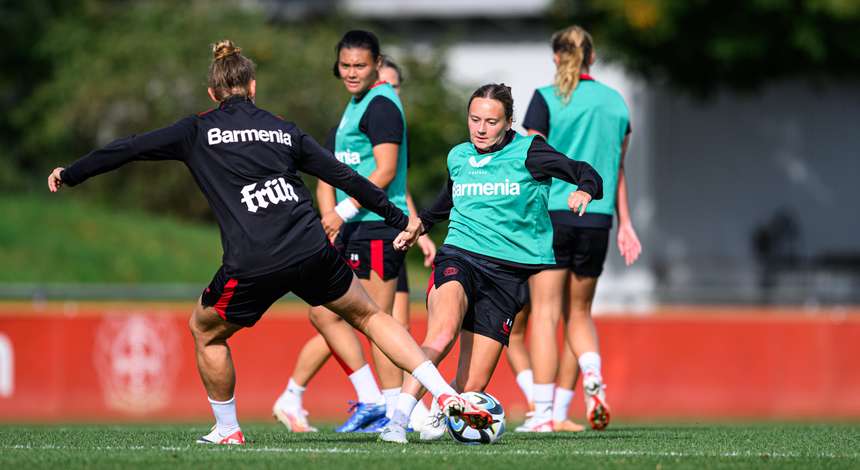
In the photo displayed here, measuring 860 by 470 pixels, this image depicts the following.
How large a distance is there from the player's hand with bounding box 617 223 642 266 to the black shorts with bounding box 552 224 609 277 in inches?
5.0

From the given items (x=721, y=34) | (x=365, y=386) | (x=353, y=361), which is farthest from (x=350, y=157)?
(x=721, y=34)

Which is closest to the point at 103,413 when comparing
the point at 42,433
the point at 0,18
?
the point at 42,433

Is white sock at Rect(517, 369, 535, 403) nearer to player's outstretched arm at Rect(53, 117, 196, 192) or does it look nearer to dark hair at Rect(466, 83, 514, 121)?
dark hair at Rect(466, 83, 514, 121)

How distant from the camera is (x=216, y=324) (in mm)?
6477

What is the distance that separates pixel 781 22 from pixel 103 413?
1214cm

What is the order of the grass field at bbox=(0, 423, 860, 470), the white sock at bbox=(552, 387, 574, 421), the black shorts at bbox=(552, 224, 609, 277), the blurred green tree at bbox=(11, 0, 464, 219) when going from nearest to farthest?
the grass field at bbox=(0, 423, 860, 470)
the black shorts at bbox=(552, 224, 609, 277)
the white sock at bbox=(552, 387, 574, 421)
the blurred green tree at bbox=(11, 0, 464, 219)

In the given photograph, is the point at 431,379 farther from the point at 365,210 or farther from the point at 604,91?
the point at 604,91

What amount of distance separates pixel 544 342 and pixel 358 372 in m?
1.11

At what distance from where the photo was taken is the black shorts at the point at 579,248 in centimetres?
826

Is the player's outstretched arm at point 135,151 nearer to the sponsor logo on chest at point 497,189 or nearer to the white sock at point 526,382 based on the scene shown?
the sponsor logo on chest at point 497,189

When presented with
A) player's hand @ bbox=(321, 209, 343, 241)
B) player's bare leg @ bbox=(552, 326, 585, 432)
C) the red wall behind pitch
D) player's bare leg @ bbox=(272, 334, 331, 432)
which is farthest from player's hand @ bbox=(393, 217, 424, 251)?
the red wall behind pitch

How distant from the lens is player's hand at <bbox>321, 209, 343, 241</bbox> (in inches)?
304

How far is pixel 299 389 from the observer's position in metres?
8.62

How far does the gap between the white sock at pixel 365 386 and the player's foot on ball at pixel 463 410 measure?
1.76 m
